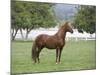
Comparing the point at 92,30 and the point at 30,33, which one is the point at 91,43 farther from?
the point at 30,33

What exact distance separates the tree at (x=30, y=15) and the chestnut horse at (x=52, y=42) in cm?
15

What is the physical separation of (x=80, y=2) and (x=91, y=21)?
0.31 m

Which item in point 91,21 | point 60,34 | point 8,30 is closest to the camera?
point 8,30

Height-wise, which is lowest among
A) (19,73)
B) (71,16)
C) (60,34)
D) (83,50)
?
(19,73)

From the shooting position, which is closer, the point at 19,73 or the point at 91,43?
the point at 19,73

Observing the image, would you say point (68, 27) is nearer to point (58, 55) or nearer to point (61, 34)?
point (61, 34)

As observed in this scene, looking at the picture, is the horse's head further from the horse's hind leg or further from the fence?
the horse's hind leg

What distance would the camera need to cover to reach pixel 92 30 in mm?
2893

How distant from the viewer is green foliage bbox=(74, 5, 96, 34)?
2.82 m

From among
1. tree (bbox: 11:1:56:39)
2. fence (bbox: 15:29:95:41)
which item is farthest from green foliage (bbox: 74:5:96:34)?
tree (bbox: 11:1:56:39)

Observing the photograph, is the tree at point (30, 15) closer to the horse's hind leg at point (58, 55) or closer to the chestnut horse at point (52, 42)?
the chestnut horse at point (52, 42)

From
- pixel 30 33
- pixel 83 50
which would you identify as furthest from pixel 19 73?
pixel 83 50

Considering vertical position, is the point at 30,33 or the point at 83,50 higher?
the point at 30,33

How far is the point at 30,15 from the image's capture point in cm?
257
